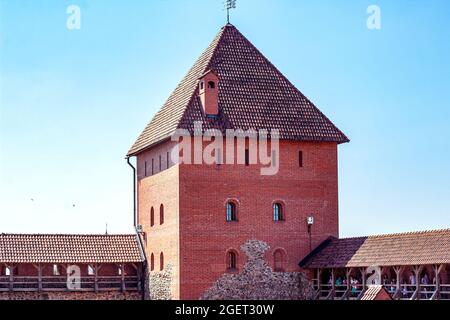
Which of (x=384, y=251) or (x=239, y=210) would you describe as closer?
(x=384, y=251)

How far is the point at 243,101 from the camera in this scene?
121 ft

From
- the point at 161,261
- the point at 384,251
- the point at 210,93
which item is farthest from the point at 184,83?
the point at 384,251

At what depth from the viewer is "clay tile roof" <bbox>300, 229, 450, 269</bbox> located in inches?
1198

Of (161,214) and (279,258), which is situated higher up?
(161,214)

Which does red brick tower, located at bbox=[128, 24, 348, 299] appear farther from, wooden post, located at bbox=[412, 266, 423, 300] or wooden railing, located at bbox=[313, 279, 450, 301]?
wooden post, located at bbox=[412, 266, 423, 300]

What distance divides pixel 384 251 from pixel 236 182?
20.5 feet

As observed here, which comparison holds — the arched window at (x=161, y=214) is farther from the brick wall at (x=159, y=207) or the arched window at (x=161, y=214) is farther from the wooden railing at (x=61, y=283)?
the wooden railing at (x=61, y=283)

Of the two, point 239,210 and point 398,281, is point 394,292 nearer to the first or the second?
point 398,281

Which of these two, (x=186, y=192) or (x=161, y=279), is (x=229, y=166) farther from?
(x=161, y=279)

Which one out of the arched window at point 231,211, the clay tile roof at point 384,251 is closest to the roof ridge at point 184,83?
the arched window at point 231,211

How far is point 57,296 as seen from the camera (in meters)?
37.4

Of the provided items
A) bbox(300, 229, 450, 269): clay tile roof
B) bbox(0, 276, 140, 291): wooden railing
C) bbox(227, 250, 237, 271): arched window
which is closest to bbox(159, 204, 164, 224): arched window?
bbox(0, 276, 140, 291): wooden railing

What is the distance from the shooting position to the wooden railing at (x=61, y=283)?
3734 cm
